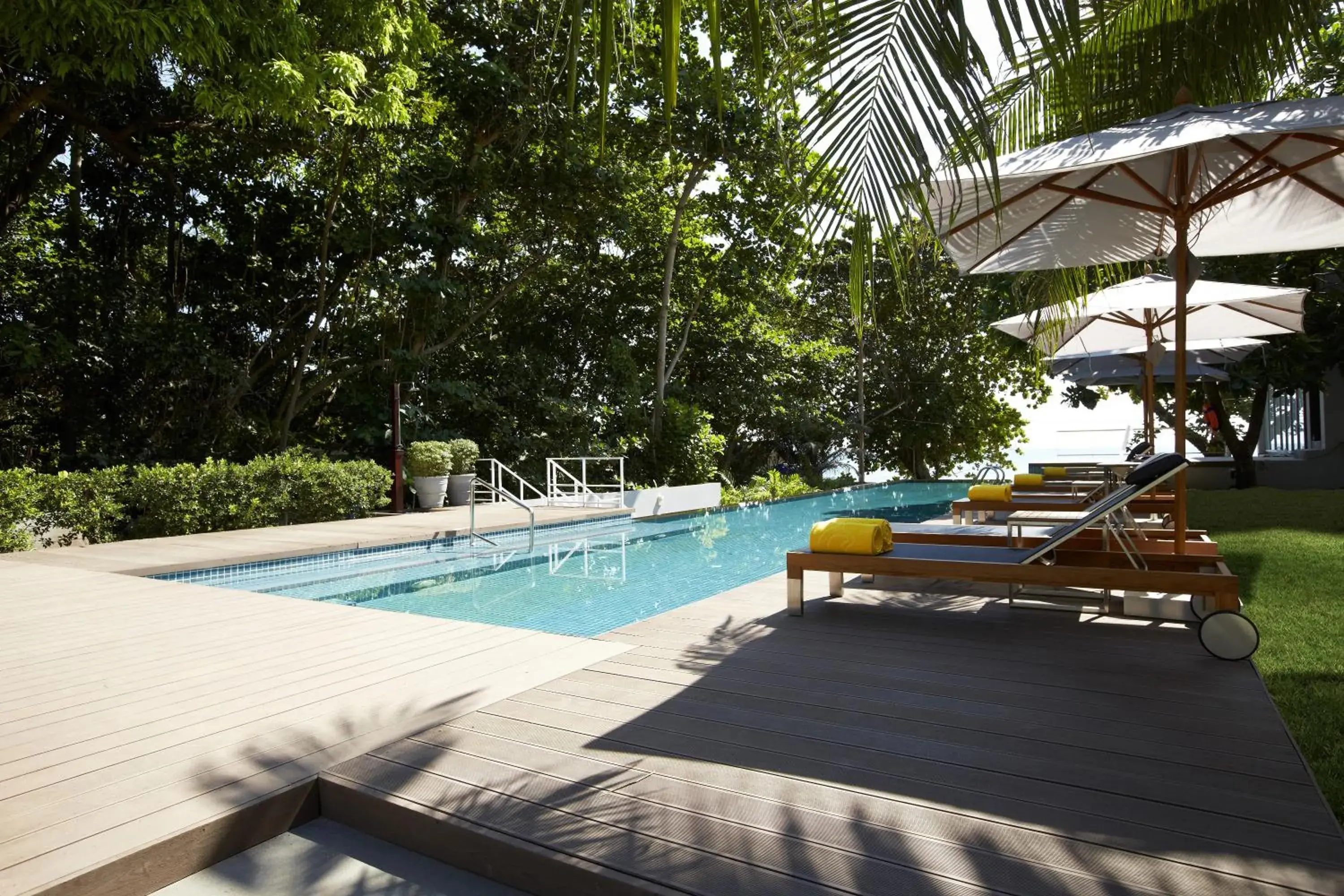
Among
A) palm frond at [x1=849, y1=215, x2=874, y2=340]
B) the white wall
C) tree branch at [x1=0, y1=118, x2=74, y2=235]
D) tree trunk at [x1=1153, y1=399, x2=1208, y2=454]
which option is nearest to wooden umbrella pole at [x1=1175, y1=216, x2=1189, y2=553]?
palm frond at [x1=849, y1=215, x2=874, y2=340]

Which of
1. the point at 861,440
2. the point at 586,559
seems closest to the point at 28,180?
the point at 586,559

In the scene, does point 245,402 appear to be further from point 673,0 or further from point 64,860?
point 673,0

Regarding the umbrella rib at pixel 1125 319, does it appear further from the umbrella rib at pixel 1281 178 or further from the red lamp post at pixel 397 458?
the red lamp post at pixel 397 458

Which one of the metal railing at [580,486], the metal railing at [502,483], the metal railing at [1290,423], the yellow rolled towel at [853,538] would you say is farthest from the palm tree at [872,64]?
the metal railing at [1290,423]

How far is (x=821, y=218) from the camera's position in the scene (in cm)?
182

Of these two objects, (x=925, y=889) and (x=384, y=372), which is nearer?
(x=925, y=889)

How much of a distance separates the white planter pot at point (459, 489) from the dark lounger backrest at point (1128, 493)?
954 cm

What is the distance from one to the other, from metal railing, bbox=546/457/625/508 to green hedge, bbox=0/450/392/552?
3.12m

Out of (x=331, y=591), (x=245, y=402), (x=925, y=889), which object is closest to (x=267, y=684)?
(x=925, y=889)

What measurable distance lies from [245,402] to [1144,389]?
12.6 metres

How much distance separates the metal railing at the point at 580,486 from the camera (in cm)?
1259

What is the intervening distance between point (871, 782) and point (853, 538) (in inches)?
89.2

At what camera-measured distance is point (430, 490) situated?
11.9m

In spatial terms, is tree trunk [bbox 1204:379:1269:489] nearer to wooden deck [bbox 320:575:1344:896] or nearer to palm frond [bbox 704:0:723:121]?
wooden deck [bbox 320:575:1344:896]
